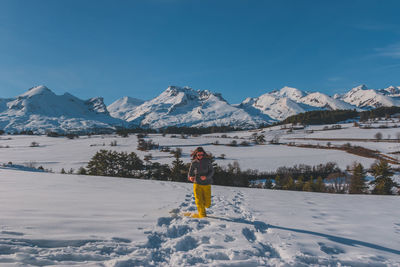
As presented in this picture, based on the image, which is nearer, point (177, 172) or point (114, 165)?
point (177, 172)

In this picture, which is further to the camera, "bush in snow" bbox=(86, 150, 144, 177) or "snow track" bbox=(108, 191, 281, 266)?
"bush in snow" bbox=(86, 150, 144, 177)

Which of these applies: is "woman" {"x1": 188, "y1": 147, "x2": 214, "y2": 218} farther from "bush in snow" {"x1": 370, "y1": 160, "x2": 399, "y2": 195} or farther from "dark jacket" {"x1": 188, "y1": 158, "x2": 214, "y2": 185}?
"bush in snow" {"x1": 370, "y1": 160, "x2": 399, "y2": 195}

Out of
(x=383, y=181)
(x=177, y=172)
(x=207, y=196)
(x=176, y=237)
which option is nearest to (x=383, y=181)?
(x=383, y=181)

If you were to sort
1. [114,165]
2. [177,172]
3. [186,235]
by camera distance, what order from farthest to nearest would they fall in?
[114,165] → [177,172] → [186,235]

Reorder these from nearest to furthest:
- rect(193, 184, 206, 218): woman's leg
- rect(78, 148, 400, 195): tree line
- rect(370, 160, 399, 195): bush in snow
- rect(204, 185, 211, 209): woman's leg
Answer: rect(193, 184, 206, 218): woman's leg, rect(204, 185, 211, 209): woman's leg, rect(370, 160, 399, 195): bush in snow, rect(78, 148, 400, 195): tree line

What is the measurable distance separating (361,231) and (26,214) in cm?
1045

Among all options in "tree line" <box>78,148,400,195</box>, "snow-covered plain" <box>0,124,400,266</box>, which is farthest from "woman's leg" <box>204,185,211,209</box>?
"tree line" <box>78,148,400,195</box>

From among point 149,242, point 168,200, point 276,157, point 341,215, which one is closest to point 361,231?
point 341,215

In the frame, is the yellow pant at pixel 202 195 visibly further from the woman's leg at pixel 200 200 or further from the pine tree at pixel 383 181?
the pine tree at pixel 383 181

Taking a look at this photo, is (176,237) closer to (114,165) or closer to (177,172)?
(177,172)

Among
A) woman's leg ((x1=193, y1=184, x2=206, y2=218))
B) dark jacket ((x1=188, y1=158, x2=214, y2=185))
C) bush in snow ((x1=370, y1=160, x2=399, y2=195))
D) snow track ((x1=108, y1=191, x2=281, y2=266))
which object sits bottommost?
bush in snow ((x1=370, y1=160, x2=399, y2=195))

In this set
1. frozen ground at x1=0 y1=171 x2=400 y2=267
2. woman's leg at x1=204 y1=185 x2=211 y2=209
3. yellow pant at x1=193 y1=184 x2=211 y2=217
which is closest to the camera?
frozen ground at x1=0 y1=171 x2=400 y2=267

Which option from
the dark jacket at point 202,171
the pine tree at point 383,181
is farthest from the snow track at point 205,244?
the pine tree at point 383,181

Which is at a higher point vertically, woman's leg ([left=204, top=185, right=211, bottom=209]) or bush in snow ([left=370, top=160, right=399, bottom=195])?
woman's leg ([left=204, top=185, right=211, bottom=209])
